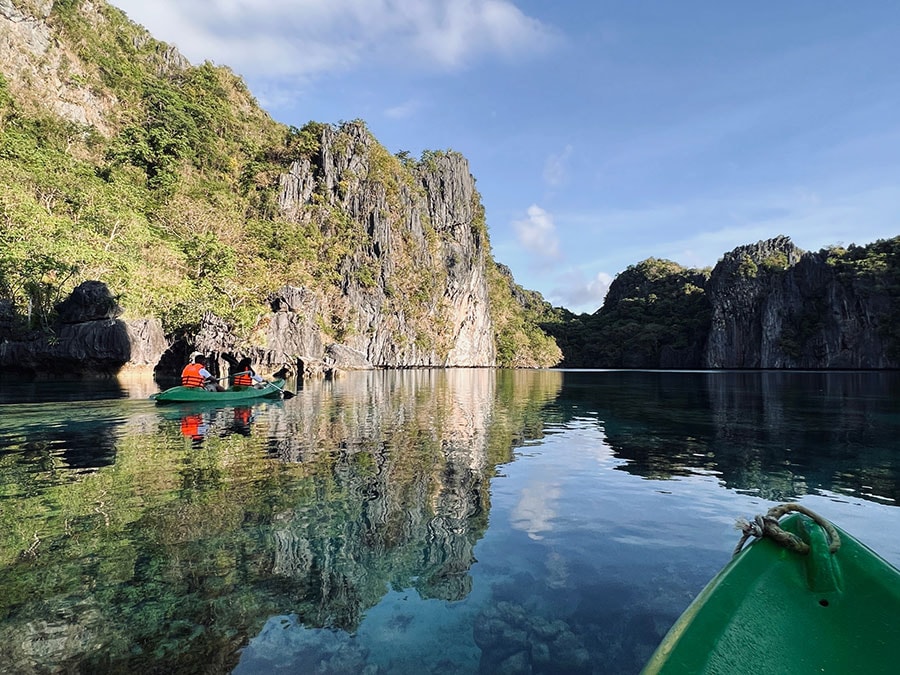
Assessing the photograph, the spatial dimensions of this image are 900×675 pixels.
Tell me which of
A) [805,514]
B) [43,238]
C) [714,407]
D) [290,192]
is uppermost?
[290,192]

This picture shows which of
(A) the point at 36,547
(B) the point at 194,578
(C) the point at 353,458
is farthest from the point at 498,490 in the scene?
(A) the point at 36,547

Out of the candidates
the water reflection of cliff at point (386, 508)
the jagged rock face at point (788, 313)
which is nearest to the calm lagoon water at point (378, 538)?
the water reflection of cliff at point (386, 508)

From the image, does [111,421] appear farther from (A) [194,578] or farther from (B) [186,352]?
(B) [186,352]

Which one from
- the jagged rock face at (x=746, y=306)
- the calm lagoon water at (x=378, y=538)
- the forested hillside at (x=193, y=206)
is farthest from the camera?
the jagged rock face at (x=746, y=306)

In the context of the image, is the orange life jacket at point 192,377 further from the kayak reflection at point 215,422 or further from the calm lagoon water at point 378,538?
the calm lagoon water at point 378,538

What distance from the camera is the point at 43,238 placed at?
101 ft

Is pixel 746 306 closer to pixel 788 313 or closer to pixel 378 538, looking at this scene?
pixel 788 313

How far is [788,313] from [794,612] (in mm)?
108471

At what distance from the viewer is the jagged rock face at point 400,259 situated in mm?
61531

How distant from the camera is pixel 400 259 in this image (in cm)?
7538

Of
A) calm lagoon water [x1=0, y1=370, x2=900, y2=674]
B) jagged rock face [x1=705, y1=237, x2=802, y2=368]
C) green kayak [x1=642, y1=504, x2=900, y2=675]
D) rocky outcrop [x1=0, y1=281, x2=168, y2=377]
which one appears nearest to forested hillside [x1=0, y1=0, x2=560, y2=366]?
rocky outcrop [x1=0, y1=281, x2=168, y2=377]

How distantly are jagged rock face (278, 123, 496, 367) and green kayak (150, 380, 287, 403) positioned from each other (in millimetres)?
23212

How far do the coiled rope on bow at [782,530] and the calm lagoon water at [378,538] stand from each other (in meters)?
1.18

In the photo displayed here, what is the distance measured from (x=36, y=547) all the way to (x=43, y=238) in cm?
3513
